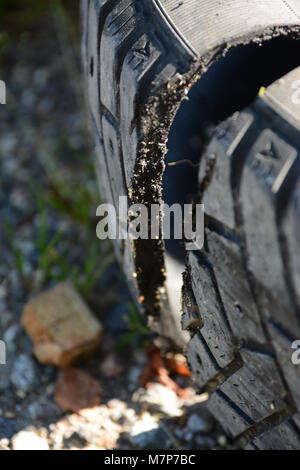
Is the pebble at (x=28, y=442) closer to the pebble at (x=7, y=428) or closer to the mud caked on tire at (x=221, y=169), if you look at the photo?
the pebble at (x=7, y=428)

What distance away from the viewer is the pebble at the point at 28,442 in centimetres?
157

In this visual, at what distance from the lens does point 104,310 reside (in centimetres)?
202

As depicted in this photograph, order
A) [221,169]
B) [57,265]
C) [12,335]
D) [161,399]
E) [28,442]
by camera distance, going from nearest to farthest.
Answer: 1. [221,169]
2. [28,442]
3. [161,399]
4. [12,335]
5. [57,265]

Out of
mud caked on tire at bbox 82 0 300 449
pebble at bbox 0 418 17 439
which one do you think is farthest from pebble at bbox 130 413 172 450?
pebble at bbox 0 418 17 439

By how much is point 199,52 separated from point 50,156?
4.59 feet

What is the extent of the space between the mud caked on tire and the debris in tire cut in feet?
0.83

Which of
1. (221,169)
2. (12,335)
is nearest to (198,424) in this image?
(12,335)

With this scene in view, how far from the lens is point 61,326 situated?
1.87 meters

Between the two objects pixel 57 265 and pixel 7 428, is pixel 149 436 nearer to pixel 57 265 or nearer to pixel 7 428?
pixel 7 428

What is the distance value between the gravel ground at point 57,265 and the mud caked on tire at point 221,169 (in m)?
0.24

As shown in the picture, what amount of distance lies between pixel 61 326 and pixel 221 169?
3.27ft

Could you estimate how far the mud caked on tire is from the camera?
1004mm

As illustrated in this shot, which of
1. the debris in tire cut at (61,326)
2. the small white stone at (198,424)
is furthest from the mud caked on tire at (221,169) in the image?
the debris in tire cut at (61,326)

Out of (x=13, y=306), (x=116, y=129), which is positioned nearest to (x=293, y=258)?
(x=116, y=129)
